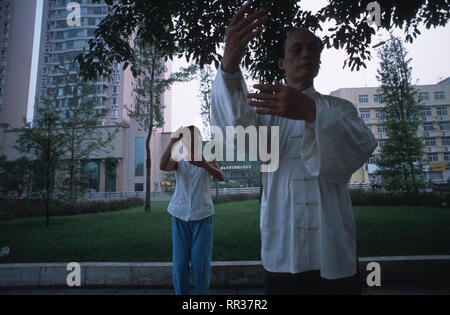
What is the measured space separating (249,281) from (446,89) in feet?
154

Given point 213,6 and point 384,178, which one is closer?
point 213,6

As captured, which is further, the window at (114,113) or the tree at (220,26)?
A: the window at (114,113)

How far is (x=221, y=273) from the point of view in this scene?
3.39m

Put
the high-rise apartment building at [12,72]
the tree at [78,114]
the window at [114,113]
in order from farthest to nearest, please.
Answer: the window at [114,113]
the high-rise apartment building at [12,72]
the tree at [78,114]

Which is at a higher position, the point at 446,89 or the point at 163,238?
the point at 446,89

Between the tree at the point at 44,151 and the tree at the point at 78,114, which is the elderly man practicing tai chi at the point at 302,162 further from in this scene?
the tree at the point at 78,114

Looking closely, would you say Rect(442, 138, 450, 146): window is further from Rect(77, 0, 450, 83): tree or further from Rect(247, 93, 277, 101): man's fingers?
Rect(247, 93, 277, 101): man's fingers

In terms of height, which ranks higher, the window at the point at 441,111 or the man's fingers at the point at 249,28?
the window at the point at 441,111

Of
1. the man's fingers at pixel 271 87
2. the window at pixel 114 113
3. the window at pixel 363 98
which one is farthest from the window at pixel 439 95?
the window at pixel 114 113

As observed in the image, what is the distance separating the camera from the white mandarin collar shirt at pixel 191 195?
8.36 feet

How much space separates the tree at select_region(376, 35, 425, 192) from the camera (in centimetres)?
1266
